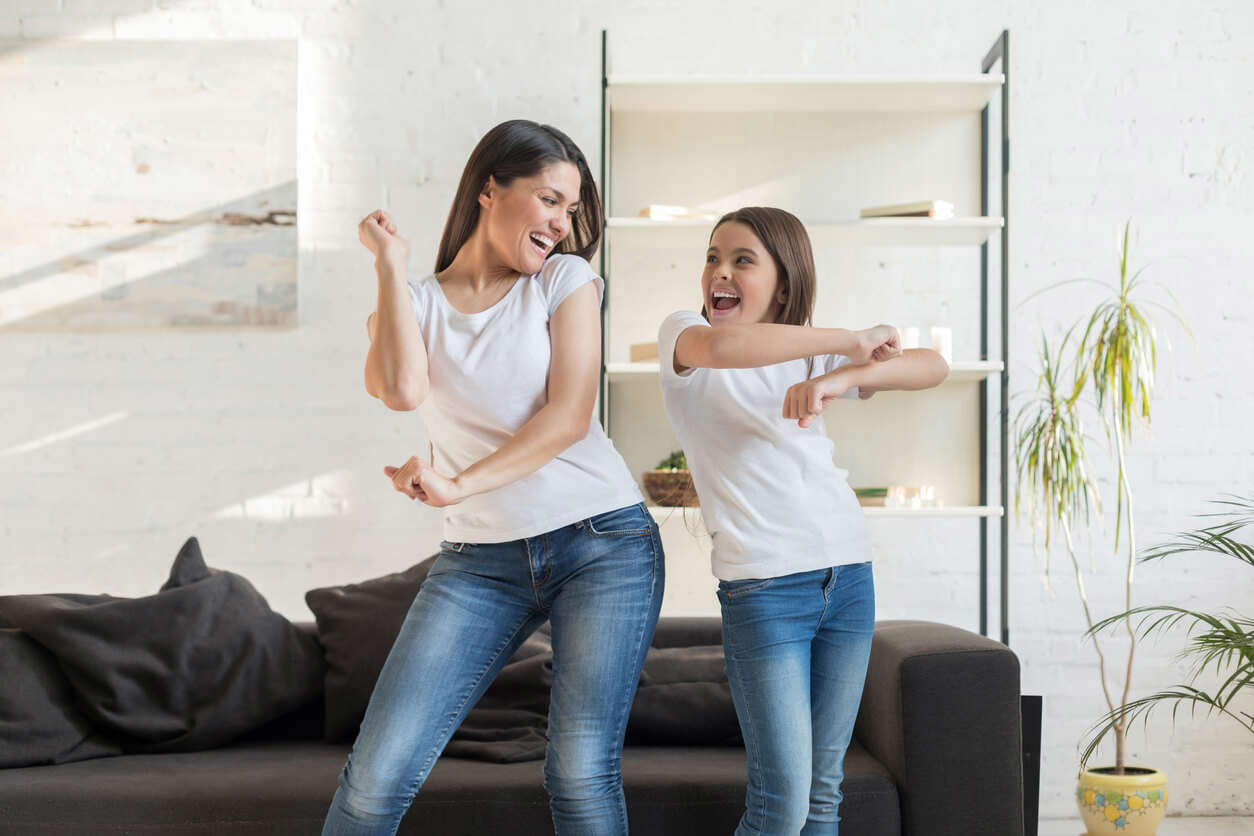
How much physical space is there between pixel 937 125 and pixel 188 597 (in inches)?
95.6

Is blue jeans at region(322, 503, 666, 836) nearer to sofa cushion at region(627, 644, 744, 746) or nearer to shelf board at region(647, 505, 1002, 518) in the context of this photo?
sofa cushion at region(627, 644, 744, 746)

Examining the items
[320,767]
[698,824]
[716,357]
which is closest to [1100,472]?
[698,824]

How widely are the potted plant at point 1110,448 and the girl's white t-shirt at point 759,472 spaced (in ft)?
4.15

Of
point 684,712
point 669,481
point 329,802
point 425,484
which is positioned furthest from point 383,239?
point 669,481

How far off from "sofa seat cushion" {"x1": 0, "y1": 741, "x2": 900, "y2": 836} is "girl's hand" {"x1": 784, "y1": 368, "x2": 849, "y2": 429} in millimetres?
775

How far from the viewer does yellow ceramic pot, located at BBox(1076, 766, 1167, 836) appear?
262cm

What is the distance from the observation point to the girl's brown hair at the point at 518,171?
160cm

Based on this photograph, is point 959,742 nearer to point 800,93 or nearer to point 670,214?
point 670,214

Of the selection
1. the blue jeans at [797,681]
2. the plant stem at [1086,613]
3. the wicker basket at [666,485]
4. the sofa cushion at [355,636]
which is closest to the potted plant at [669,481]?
the wicker basket at [666,485]

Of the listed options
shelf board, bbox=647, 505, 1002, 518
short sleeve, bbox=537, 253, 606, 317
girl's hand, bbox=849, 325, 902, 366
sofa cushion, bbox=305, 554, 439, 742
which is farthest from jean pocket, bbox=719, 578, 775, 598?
shelf board, bbox=647, 505, 1002, 518

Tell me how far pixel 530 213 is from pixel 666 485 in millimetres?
1508

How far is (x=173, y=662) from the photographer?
2.25 m

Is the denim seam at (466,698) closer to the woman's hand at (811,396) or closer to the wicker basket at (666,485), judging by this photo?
the woman's hand at (811,396)

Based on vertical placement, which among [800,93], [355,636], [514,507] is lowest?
[355,636]
